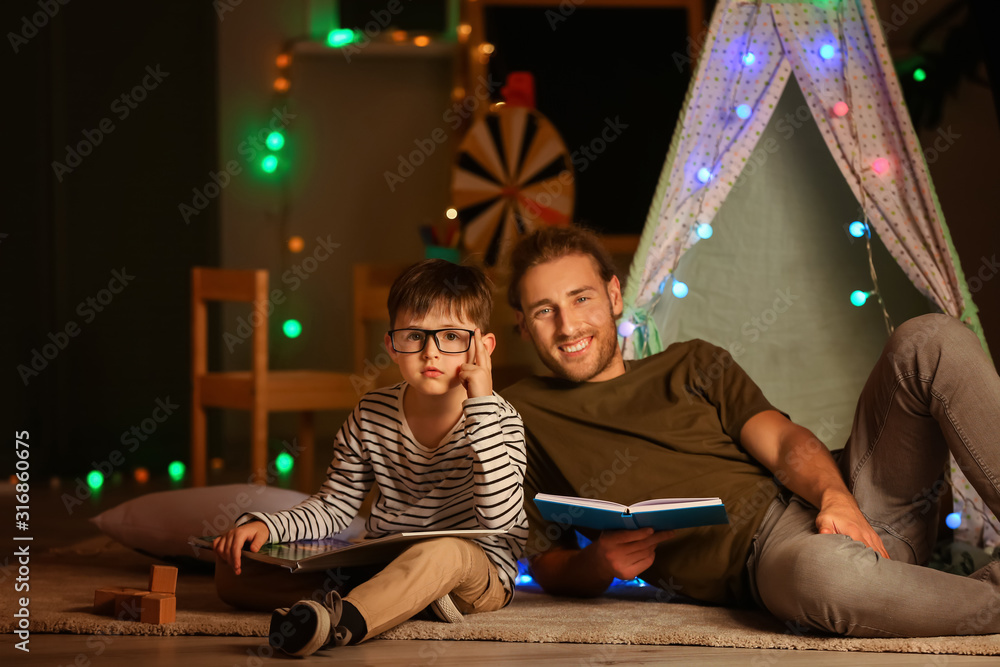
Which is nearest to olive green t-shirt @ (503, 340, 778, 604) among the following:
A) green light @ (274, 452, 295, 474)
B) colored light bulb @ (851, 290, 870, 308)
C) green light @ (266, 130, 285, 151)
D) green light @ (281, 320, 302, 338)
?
colored light bulb @ (851, 290, 870, 308)

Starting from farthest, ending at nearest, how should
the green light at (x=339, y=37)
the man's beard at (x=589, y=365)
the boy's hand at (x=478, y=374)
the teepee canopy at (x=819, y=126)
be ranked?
1. the green light at (x=339, y=37)
2. the teepee canopy at (x=819, y=126)
3. the man's beard at (x=589, y=365)
4. the boy's hand at (x=478, y=374)

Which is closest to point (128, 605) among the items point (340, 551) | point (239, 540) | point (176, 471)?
point (239, 540)

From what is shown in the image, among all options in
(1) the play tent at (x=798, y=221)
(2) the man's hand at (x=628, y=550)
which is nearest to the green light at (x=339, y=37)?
(1) the play tent at (x=798, y=221)

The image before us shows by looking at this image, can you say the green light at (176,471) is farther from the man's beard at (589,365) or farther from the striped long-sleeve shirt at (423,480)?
the man's beard at (589,365)

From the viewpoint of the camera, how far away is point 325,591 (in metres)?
1.79

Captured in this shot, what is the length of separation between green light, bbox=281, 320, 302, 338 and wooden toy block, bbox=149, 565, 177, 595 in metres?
3.01

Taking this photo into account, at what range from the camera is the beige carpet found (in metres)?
1.57

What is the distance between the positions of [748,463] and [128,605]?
1.13 meters

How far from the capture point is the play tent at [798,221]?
2438 mm

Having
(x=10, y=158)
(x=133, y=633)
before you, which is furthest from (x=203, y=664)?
(x=10, y=158)

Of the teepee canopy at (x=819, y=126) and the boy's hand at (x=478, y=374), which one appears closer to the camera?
the boy's hand at (x=478, y=374)

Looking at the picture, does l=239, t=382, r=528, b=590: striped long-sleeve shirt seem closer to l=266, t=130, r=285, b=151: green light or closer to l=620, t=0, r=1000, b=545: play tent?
l=620, t=0, r=1000, b=545: play tent

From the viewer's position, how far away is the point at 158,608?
5.70 ft

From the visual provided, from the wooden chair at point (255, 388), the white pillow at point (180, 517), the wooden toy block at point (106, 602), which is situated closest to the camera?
the wooden toy block at point (106, 602)
